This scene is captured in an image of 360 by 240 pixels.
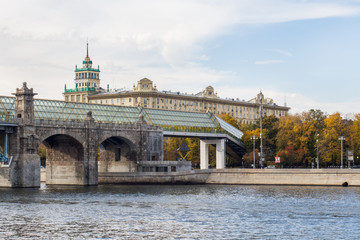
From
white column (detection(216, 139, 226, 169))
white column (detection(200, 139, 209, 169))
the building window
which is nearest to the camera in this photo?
the building window

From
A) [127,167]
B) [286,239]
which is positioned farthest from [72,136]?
[286,239]

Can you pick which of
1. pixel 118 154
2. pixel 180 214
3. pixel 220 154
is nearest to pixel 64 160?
pixel 118 154

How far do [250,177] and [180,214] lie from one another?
54.3m

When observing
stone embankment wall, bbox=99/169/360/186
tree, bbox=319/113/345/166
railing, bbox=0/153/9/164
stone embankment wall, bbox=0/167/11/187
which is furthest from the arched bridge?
tree, bbox=319/113/345/166

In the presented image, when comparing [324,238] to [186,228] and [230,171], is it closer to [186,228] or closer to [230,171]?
[186,228]

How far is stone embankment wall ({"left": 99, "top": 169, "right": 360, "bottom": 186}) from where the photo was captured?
12206 cm

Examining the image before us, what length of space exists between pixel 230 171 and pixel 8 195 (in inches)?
1805

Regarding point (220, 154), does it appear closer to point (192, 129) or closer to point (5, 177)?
point (192, 129)

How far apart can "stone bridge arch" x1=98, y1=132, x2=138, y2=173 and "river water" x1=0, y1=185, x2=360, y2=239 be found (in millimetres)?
31096

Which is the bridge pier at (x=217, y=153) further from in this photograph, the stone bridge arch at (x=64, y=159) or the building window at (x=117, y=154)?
the stone bridge arch at (x=64, y=159)

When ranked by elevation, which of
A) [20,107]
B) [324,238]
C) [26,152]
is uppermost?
[20,107]

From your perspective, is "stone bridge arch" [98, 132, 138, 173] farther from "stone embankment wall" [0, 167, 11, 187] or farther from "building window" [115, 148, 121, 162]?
"stone embankment wall" [0, 167, 11, 187]

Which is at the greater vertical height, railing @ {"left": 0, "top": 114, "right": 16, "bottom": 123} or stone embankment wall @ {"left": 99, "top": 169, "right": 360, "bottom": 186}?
railing @ {"left": 0, "top": 114, "right": 16, "bottom": 123}

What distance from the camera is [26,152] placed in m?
120
